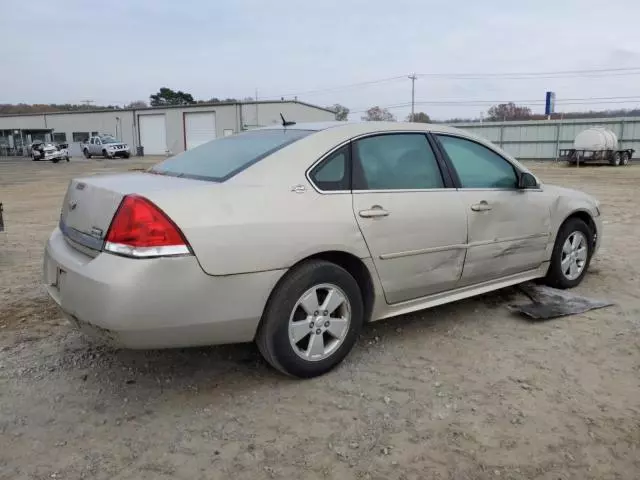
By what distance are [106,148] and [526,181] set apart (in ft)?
149

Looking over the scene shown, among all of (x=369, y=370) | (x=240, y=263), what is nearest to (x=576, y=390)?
(x=369, y=370)

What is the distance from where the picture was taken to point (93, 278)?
9.03 feet

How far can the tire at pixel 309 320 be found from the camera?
10.1ft

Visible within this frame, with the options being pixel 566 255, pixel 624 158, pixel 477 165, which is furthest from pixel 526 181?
pixel 624 158

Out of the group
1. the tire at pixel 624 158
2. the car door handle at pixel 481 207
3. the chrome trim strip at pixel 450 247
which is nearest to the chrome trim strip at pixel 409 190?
the car door handle at pixel 481 207

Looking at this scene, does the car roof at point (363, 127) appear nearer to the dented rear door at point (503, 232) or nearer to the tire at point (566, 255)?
the dented rear door at point (503, 232)

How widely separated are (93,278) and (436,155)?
2467 mm

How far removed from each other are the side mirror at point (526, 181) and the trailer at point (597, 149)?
29.2m

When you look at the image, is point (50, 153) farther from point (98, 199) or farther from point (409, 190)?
point (409, 190)

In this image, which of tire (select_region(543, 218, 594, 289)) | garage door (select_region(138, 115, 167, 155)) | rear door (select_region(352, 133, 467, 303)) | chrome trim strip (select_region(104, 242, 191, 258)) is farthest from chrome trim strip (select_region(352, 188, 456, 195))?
garage door (select_region(138, 115, 167, 155))

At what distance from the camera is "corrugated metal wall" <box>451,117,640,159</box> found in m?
35.6

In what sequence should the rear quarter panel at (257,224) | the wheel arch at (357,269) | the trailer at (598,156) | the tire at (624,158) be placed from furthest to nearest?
the tire at (624,158) → the trailer at (598,156) → the wheel arch at (357,269) → the rear quarter panel at (257,224)

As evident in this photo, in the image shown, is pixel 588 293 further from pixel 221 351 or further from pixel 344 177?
pixel 221 351

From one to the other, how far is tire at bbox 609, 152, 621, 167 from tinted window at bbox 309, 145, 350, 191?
31.5m
